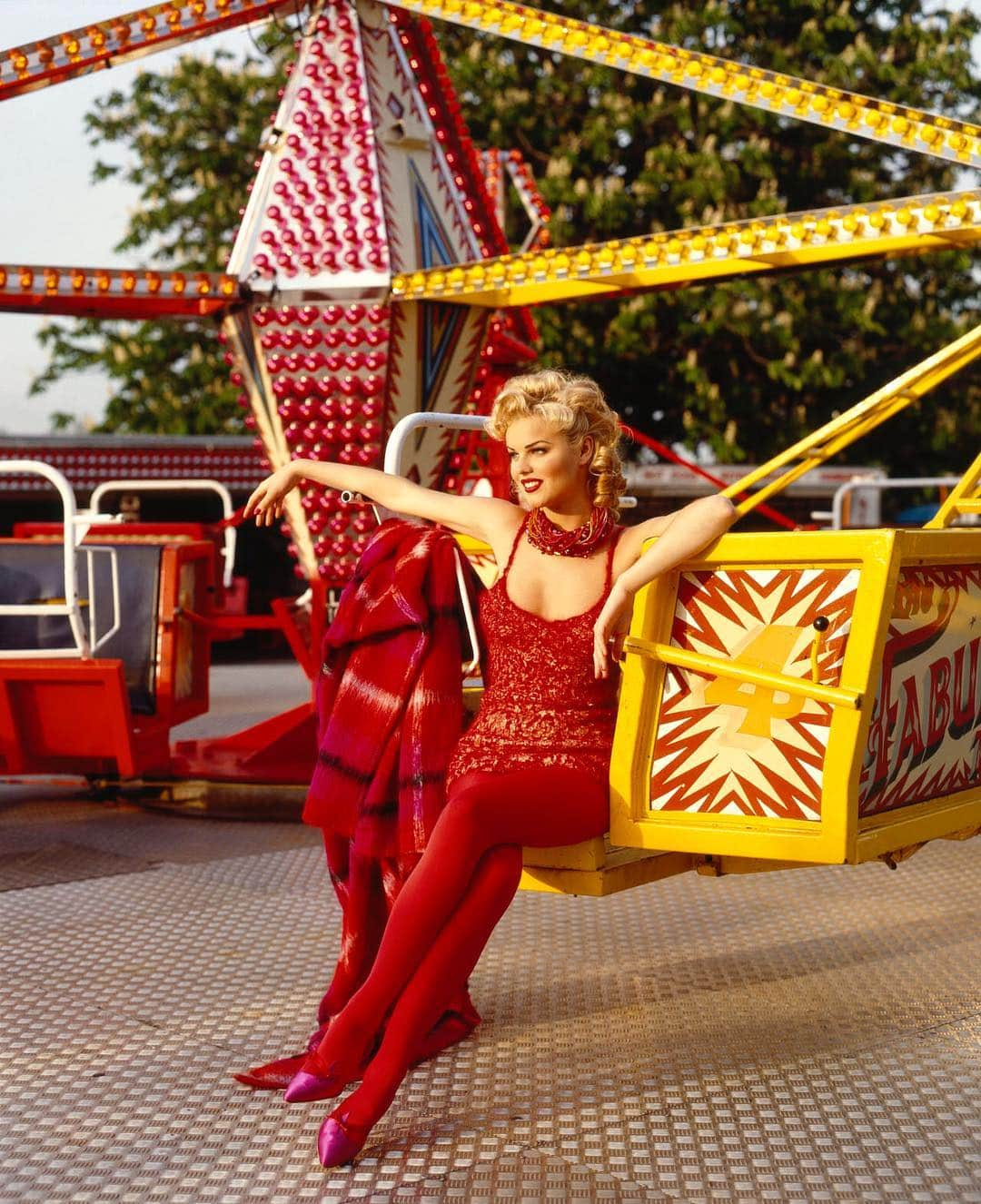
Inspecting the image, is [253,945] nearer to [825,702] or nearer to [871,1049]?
[871,1049]

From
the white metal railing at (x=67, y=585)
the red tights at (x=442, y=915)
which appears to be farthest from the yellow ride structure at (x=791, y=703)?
the white metal railing at (x=67, y=585)

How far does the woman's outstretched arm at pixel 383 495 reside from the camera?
2998 millimetres

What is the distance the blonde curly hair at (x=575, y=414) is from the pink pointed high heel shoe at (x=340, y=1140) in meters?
1.11

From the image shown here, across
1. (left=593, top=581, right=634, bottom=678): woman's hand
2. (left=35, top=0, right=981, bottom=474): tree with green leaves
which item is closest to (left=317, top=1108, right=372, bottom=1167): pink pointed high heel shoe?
(left=593, top=581, right=634, bottom=678): woman's hand

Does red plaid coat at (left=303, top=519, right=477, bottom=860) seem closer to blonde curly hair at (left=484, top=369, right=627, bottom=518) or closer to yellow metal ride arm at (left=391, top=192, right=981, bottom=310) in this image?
blonde curly hair at (left=484, top=369, right=627, bottom=518)

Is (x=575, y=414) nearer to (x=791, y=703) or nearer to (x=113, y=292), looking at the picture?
(x=791, y=703)

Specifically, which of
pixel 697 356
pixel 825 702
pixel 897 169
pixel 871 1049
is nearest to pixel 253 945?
pixel 871 1049

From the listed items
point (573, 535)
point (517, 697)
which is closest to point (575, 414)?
point (573, 535)

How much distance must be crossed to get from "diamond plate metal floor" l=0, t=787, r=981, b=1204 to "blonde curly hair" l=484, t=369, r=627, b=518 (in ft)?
3.46

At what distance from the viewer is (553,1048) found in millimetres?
3076

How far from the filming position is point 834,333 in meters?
17.0

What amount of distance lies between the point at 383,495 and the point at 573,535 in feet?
1.33

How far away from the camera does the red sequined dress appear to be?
2.76m

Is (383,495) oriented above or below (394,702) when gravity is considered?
above
